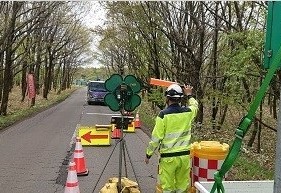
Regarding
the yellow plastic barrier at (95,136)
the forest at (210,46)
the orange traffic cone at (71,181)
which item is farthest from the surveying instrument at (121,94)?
the yellow plastic barrier at (95,136)

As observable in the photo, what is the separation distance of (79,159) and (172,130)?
3693 millimetres

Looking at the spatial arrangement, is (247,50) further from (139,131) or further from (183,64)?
(183,64)

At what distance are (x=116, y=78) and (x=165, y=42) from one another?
15.0 m

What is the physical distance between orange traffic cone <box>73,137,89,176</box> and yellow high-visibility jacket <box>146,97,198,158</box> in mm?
3222

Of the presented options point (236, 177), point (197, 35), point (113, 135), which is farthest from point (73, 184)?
point (197, 35)

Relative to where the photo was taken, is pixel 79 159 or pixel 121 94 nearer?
pixel 121 94

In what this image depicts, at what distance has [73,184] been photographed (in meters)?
5.81

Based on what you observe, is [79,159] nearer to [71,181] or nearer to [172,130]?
[71,181]

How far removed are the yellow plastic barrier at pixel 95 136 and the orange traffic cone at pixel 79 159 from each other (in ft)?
11.4

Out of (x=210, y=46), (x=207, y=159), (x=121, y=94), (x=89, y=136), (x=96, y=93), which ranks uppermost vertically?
(x=210, y=46)

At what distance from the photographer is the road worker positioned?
5.19 m

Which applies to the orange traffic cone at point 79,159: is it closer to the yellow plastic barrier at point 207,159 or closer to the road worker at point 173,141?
the road worker at point 173,141

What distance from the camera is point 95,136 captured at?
12.3 m

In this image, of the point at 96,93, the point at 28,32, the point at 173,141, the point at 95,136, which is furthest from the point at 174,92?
the point at 96,93
